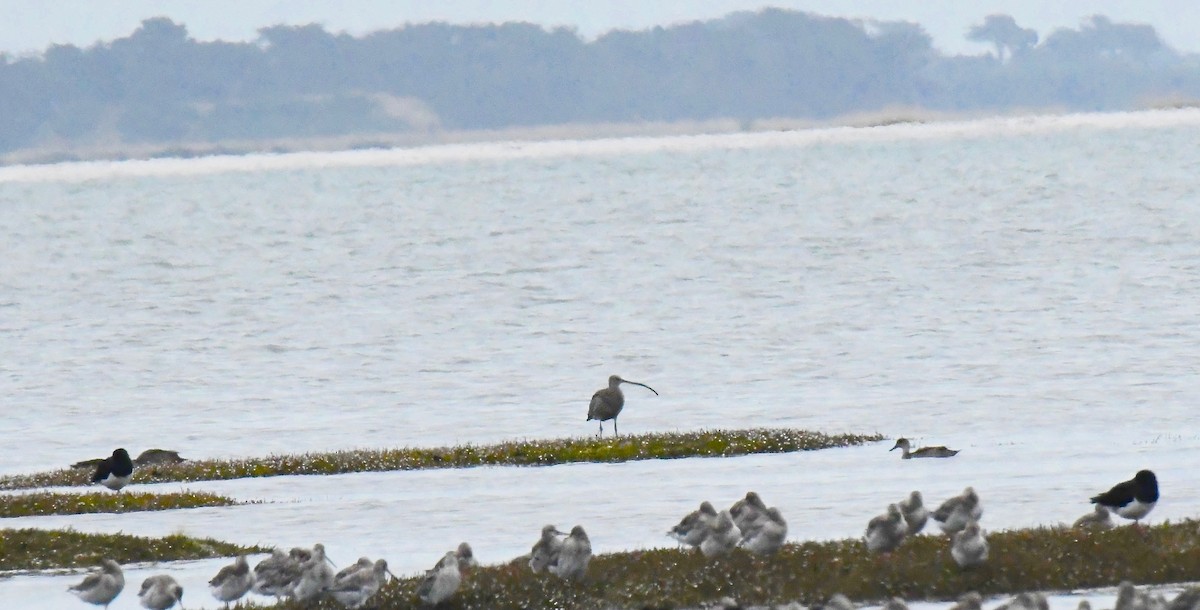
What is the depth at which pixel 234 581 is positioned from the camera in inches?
819

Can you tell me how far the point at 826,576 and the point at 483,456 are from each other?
15796 mm

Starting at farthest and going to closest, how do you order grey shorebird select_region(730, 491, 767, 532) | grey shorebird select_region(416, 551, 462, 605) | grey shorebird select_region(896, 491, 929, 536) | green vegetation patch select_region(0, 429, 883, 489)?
green vegetation patch select_region(0, 429, 883, 489) → grey shorebird select_region(896, 491, 929, 536) → grey shorebird select_region(730, 491, 767, 532) → grey shorebird select_region(416, 551, 462, 605)

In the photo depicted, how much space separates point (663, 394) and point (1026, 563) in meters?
36.3

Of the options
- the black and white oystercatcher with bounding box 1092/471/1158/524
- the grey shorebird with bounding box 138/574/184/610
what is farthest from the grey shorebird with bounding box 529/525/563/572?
the black and white oystercatcher with bounding box 1092/471/1158/524

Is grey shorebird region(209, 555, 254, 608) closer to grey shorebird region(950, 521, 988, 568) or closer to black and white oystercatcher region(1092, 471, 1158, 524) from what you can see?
grey shorebird region(950, 521, 988, 568)

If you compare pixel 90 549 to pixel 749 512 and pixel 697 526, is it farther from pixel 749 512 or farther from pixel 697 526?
pixel 749 512

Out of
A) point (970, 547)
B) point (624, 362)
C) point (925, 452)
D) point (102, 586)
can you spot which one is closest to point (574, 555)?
point (970, 547)

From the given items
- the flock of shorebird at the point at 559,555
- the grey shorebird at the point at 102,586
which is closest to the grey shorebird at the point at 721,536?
the flock of shorebird at the point at 559,555

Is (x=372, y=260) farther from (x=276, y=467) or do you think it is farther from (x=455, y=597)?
(x=455, y=597)

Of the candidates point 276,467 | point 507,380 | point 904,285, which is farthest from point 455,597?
point 904,285

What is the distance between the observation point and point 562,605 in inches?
805

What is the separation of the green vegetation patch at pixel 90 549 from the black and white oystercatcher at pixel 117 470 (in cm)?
611

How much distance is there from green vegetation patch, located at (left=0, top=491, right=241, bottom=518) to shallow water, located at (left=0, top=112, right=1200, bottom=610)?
71 centimetres

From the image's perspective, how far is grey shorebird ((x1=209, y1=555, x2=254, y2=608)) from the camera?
20.8 meters
